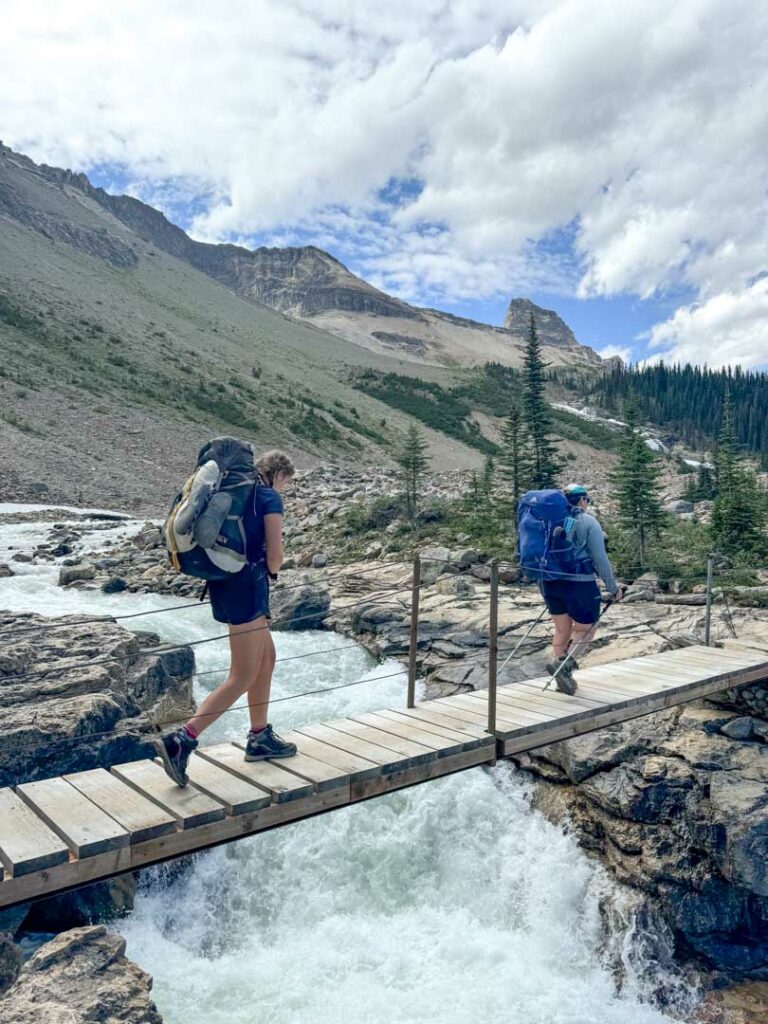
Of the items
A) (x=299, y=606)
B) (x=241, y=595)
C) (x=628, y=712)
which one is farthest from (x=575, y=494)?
(x=299, y=606)

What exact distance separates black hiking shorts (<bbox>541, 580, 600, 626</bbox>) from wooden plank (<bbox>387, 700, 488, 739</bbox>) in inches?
60.5

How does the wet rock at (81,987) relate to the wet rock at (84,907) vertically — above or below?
above

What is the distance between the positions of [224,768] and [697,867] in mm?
5245

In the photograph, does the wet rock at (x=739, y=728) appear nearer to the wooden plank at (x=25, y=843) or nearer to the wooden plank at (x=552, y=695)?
the wooden plank at (x=552, y=695)

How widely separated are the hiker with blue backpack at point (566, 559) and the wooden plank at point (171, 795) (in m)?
3.45

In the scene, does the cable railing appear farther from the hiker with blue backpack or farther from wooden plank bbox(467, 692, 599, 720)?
the hiker with blue backpack

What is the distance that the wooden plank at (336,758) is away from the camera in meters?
4.91

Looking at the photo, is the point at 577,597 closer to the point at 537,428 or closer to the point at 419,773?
the point at 419,773

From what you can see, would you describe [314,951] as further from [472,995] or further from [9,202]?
[9,202]

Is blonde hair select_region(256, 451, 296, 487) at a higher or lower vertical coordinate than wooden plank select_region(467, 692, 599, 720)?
higher

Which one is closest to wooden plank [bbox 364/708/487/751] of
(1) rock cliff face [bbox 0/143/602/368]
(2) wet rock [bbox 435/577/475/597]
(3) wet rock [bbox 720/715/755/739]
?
(3) wet rock [bbox 720/715/755/739]

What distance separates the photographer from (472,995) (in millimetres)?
6246

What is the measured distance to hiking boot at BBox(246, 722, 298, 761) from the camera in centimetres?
505

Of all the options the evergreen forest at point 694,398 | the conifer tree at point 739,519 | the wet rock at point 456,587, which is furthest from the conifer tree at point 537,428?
the evergreen forest at point 694,398
